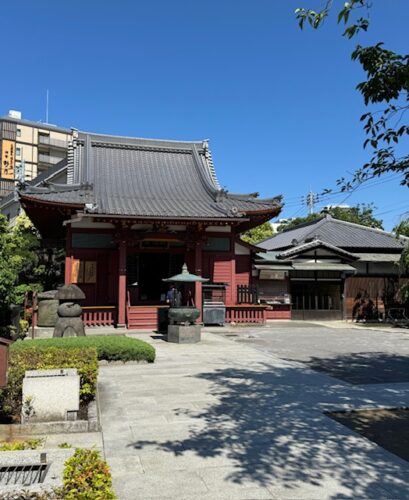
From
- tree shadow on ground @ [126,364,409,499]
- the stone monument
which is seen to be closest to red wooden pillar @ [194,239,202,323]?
the stone monument

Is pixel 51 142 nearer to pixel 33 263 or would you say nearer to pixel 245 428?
pixel 33 263

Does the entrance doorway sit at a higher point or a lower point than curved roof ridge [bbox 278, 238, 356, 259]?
lower

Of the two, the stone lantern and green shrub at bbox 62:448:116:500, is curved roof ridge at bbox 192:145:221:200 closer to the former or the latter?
the stone lantern

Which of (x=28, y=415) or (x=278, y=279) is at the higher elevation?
(x=278, y=279)

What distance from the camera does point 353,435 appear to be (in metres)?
5.50

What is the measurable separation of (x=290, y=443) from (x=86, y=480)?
116 inches

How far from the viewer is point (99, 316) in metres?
17.5

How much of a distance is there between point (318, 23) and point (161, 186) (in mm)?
18221

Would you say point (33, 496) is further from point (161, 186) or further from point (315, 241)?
point (315, 241)

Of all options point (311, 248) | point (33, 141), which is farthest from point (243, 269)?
point (33, 141)

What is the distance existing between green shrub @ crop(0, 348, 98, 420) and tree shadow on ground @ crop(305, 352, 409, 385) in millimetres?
5093

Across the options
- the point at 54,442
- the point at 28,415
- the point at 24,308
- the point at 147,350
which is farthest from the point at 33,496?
the point at 24,308

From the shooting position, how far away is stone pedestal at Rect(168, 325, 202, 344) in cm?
1368

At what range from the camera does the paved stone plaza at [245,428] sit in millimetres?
4125
